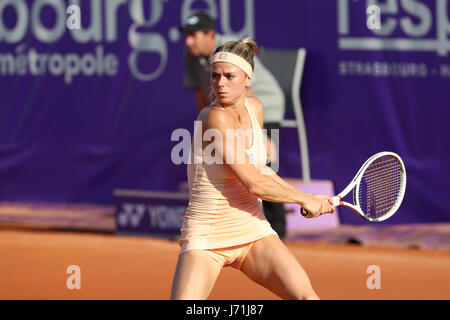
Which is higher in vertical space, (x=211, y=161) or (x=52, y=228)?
(x=211, y=161)

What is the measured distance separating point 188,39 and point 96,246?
7.36ft

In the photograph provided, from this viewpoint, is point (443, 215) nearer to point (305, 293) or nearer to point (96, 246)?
point (96, 246)

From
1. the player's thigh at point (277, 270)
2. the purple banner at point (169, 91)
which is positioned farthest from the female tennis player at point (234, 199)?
the purple banner at point (169, 91)

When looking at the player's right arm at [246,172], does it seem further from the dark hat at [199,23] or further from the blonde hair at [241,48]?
the dark hat at [199,23]

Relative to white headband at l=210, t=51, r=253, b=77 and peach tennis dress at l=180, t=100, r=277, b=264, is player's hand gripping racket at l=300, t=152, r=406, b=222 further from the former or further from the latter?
white headband at l=210, t=51, r=253, b=77

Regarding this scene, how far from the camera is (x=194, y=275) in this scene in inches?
129

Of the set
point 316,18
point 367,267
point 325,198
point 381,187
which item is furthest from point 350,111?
Answer: point 325,198

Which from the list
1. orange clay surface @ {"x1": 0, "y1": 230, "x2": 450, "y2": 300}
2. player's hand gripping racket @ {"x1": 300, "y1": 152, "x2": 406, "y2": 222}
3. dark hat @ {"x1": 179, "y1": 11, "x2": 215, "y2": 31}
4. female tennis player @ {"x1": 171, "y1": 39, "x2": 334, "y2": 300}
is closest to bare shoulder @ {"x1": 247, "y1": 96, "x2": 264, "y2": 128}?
female tennis player @ {"x1": 171, "y1": 39, "x2": 334, "y2": 300}

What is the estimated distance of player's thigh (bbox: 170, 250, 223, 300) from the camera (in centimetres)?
324

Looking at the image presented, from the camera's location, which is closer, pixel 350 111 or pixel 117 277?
pixel 117 277

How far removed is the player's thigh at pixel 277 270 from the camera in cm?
330

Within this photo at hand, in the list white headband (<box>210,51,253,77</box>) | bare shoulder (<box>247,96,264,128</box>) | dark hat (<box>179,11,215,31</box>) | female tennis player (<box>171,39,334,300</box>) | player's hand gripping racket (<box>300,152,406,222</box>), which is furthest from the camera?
dark hat (<box>179,11,215,31</box>)

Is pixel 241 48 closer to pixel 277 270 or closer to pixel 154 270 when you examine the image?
pixel 277 270
